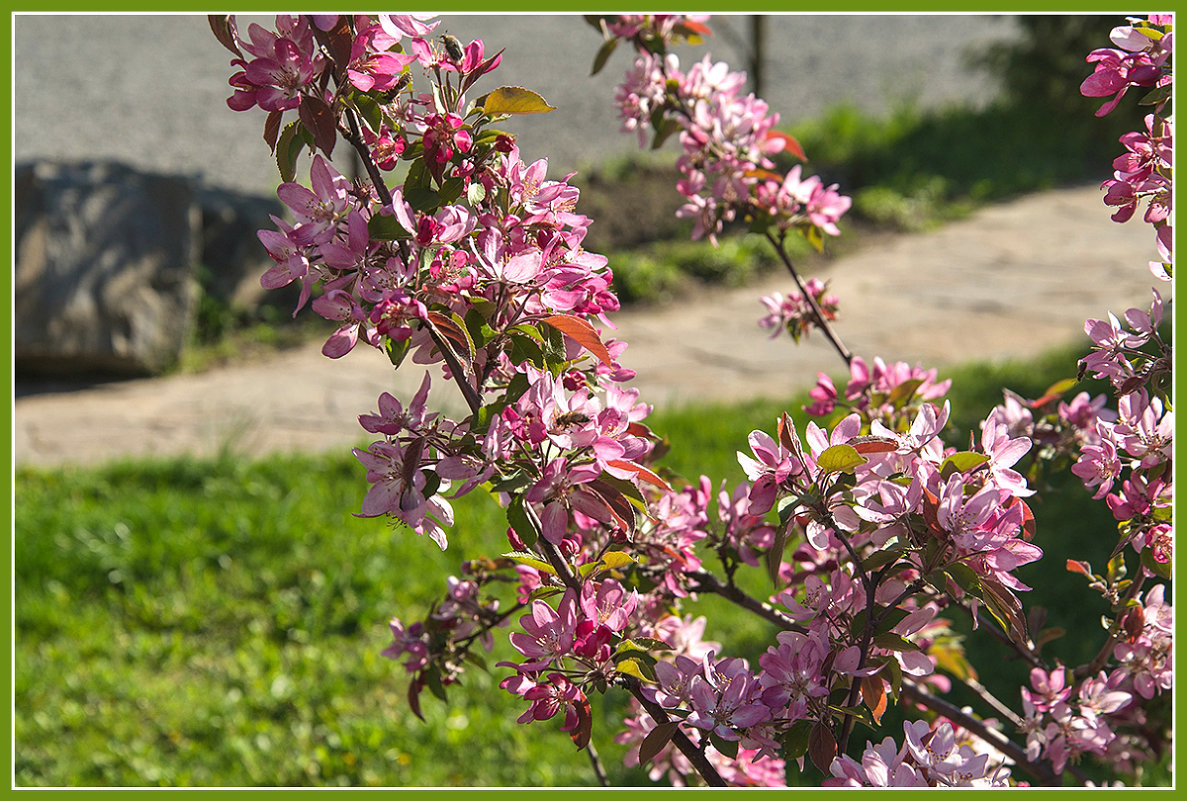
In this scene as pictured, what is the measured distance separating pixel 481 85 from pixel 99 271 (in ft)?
11.0

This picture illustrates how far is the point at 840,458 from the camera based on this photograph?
1055mm

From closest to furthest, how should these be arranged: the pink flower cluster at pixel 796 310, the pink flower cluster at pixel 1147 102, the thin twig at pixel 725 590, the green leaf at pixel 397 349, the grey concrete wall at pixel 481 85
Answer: the green leaf at pixel 397 349
the pink flower cluster at pixel 1147 102
the thin twig at pixel 725 590
the pink flower cluster at pixel 796 310
the grey concrete wall at pixel 481 85

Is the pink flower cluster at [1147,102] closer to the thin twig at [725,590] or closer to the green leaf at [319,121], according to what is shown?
the thin twig at [725,590]

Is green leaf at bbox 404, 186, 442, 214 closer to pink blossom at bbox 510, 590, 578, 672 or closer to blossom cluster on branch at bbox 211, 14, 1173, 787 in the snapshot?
blossom cluster on branch at bbox 211, 14, 1173, 787

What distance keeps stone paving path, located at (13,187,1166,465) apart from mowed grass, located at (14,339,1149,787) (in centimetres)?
48

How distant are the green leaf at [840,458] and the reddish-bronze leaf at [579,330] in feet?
0.82

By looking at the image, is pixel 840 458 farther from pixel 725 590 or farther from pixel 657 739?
pixel 725 590

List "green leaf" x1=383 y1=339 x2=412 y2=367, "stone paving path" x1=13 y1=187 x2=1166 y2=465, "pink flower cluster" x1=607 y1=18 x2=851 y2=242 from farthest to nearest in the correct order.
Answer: "stone paving path" x1=13 y1=187 x2=1166 y2=465, "pink flower cluster" x1=607 y1=18 x2=851 y2=242, "green leaf" x1=383 y1=339 x2=412 y2=367

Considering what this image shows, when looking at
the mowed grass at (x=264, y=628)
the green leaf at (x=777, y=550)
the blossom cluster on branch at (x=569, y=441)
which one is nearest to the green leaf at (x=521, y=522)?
the blossom cluster on branch at (x=569, y=441)

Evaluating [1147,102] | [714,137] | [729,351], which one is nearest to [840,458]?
[1147,102]

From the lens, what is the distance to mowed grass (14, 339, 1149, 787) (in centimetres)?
288

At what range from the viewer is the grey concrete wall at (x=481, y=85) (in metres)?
9.41

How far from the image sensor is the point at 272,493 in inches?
162

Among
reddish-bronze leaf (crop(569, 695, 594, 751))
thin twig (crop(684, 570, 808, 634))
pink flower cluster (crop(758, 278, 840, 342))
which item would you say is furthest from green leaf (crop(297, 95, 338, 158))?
pink flower cluster (crop(758, 278, 840, 342))
